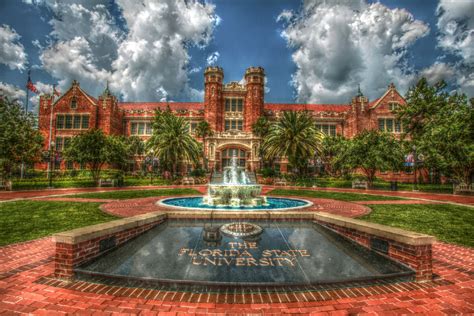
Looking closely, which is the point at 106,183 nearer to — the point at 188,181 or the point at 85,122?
the point at 188,181

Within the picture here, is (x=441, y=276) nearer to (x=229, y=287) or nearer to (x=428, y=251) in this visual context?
(x=428, y=251)

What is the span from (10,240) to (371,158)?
95.7 ft

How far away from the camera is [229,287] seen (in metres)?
3.56

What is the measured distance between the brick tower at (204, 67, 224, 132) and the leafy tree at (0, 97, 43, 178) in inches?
1068

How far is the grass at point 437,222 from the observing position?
280 inches

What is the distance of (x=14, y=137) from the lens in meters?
22.1

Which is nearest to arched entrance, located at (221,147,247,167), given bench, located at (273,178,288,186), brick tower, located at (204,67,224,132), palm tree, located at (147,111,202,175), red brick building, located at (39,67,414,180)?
red brick building, located at (39,67,414,180)

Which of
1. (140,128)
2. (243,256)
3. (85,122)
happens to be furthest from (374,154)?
(85,122)

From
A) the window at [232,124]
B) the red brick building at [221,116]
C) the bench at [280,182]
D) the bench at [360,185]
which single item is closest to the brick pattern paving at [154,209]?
the bench at [360,185]

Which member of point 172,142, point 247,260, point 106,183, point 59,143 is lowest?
point 247,260

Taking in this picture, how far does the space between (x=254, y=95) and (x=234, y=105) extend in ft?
14.6

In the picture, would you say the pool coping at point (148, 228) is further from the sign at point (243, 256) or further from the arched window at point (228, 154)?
the arched window at point (228, 154)

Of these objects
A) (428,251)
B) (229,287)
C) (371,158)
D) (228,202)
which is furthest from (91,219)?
(371,158)

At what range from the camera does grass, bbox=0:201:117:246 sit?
22.1ft
